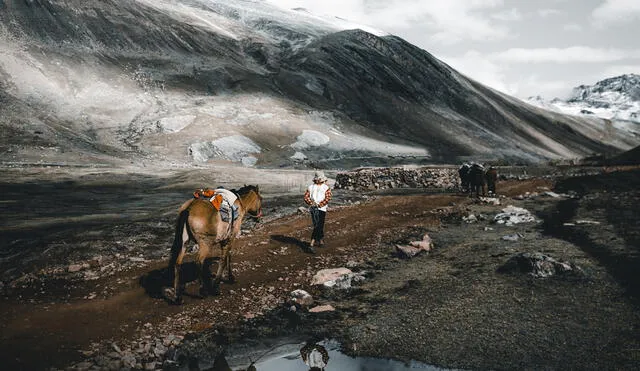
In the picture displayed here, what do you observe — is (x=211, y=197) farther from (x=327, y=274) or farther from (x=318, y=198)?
(x=318, y=198)

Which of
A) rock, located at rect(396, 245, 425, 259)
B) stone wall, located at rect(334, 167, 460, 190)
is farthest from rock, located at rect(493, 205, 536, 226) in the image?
stone wall, located at rect(334, 167, 460, 190)

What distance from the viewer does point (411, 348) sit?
21.9ft

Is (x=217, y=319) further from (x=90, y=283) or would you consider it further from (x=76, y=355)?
(x=90, y=283)

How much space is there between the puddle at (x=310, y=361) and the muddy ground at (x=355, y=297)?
0.22 m

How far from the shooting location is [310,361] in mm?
6473

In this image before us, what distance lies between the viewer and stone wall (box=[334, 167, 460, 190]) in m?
32.8

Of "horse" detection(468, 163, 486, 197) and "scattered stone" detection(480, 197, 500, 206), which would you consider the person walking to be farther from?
"horse" detection(468, 163, 486, 197)

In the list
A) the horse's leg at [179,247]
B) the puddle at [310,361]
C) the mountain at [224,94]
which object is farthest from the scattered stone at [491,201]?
the mountain at [224,94]

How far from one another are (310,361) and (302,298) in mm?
2051

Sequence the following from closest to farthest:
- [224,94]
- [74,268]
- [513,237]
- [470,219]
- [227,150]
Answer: [74,268]
[513,237]
[470,219]
[227,150]
[224,94]

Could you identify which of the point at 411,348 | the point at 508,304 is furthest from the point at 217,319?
the point at 508,304

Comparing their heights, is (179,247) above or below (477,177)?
below

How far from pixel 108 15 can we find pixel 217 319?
91865 millimetres

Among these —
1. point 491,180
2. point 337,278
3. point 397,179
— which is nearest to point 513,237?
point 337,278
